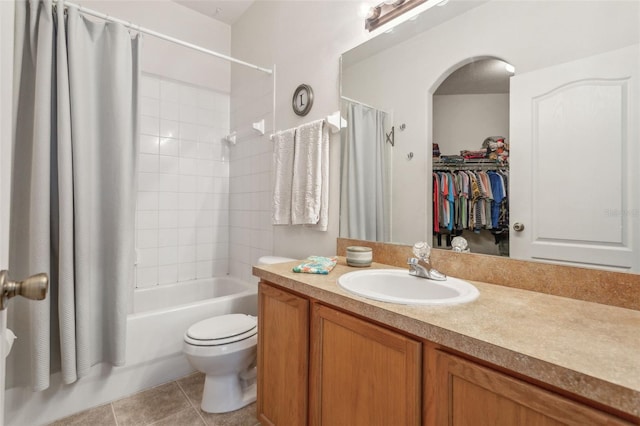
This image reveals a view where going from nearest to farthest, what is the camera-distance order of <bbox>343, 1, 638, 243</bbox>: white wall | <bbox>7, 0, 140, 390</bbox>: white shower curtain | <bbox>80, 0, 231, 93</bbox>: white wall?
1. <bbox>343, 1, 638, 243</bbox>: white wall
2. <bbox>7, 0, 140, 390</bbox>: white shower curtain
3. <bbox>80, 0, 231, 93</bbox>: white wall

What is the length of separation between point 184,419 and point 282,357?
30.2 inches

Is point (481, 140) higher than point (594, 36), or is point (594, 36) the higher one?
point (594, 36)

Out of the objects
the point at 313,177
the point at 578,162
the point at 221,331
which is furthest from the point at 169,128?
the point at 578,162

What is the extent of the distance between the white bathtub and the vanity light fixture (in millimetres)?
1846

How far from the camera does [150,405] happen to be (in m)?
1.64

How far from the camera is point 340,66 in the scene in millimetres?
1737

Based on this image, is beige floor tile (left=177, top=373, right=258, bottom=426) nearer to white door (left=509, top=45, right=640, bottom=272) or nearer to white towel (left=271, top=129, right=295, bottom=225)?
white towel (left=271, top=129, right=295, bottom=225)

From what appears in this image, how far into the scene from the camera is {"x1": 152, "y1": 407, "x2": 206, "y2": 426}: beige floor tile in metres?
1.50

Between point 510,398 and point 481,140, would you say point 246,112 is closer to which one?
point 481,140

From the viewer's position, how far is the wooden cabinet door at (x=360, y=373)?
0.81 m

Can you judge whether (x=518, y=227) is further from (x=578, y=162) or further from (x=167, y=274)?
(x=167, y=274)

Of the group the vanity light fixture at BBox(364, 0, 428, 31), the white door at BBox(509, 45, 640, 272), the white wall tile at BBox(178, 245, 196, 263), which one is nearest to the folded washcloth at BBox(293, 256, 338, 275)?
the white door at BBox(509, 45, 640, 272)

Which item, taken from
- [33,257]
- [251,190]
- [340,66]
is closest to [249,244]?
[251,190]

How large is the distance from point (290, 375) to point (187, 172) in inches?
79.9
